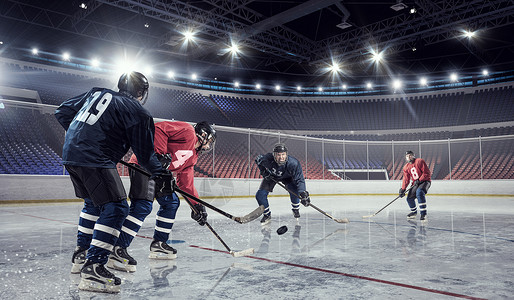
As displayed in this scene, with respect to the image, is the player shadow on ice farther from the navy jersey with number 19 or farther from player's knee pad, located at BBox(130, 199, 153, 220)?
the navy jersey with number 19

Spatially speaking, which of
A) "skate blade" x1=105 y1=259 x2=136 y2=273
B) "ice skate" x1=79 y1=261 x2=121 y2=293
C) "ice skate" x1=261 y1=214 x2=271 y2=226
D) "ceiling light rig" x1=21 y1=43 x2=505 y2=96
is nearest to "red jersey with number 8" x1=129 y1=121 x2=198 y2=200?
"skate blade" x1=105 y1=259 x2=136 y2=273

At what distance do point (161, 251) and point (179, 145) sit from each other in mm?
811

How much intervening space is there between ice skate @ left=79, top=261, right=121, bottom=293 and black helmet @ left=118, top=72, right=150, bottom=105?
3.41 feet

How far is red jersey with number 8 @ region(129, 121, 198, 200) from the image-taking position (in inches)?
112

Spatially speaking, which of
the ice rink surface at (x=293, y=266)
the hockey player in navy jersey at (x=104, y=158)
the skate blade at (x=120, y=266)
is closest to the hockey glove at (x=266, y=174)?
the ice rink surface at (x=293, y=266)

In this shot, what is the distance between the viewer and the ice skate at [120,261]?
2.43m

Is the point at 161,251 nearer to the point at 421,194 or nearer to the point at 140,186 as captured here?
the point at 140,186

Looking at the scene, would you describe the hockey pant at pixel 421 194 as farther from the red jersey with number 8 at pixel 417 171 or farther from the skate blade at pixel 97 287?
the skate blade at pixel 97 287

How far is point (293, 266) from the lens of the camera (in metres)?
2.52

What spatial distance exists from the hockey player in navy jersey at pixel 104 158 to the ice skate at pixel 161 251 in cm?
71

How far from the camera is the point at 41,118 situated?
918cm

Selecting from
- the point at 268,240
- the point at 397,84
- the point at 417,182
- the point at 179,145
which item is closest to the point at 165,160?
the point at 179,145

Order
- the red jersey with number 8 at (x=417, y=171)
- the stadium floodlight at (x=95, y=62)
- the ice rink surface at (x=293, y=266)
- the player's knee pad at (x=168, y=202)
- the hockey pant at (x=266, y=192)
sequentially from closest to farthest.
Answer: the ice rink surface at (x=293, y=266) → the player's knee pad at (x=168, y=202) → the hockey pant at (x=266, y=192) → the red jersey with number 8 at (x=417, y=171) → the stadium floodlight at (x=95, y=62)

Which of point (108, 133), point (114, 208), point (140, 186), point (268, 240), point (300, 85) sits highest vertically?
point (300, 85)
